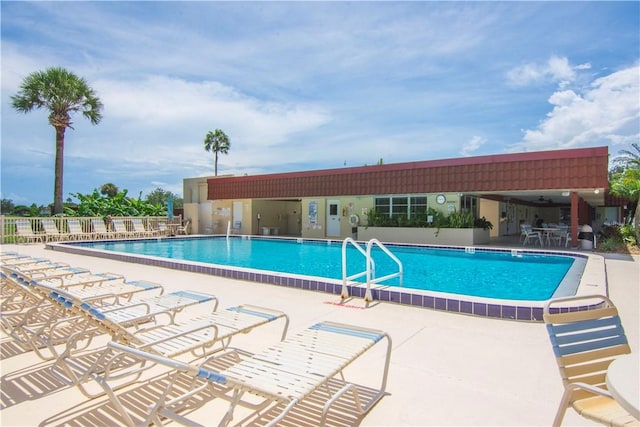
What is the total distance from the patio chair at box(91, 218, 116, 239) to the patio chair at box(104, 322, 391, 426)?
18.6 m

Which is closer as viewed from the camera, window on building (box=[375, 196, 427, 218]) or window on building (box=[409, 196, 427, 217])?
window on building (box=[409, 196, 427, 217])

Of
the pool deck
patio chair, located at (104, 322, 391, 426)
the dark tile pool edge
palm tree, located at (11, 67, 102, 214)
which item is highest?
palm tree, located at (11, 67, 102, 214)

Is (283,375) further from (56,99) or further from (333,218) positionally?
(56,99)

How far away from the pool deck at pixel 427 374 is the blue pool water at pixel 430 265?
108 inches

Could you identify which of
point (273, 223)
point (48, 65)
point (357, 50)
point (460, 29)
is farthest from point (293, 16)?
point (48, 65)

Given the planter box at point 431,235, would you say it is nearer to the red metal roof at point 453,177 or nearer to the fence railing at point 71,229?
the red metal roof at point 453,177

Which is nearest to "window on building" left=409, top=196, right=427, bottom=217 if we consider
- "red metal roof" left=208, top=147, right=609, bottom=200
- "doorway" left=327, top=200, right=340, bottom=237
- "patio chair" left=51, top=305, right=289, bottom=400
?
"red metal roof" left=208, top=147, right=609, bottom=200

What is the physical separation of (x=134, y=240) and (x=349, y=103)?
40.4 feet

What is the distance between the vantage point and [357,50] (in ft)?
39.5

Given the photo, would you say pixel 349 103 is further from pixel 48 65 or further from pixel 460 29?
pixel 48 65

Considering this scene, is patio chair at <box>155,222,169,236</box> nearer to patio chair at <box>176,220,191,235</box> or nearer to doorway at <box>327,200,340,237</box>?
patio chair at <box>176,220,191,235</box>

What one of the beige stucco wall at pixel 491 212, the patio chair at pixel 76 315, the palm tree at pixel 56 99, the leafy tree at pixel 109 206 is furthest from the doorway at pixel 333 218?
the patio chair at pixel 76 315

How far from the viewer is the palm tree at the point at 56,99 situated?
2041cm

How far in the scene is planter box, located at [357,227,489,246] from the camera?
1608 cm
